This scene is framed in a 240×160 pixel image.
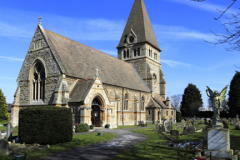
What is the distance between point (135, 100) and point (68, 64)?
14586mm

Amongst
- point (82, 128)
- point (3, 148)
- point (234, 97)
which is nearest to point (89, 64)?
point (82, 128)

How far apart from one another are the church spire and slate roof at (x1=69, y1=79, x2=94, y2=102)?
21.3 metres

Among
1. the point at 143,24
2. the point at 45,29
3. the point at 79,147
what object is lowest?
the point at 79,147

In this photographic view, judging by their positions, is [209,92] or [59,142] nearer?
[209,92]

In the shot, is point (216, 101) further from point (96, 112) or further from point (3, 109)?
point (3, 109)

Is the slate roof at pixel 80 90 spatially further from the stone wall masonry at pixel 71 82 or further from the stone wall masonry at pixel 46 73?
the stone wall masonry at pixel 46 73

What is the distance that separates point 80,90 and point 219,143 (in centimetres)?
1621

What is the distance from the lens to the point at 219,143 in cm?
932

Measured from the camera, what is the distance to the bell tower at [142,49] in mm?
40688

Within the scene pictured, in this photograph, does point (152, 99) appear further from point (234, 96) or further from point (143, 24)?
point (234, 96)

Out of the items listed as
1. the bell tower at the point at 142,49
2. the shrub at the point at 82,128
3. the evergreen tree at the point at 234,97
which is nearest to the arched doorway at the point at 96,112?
the shrub at the point at 82,128

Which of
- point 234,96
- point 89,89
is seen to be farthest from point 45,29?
point 234,96

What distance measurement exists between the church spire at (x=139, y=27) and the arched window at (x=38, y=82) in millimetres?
22241

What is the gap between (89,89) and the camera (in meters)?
21.6
